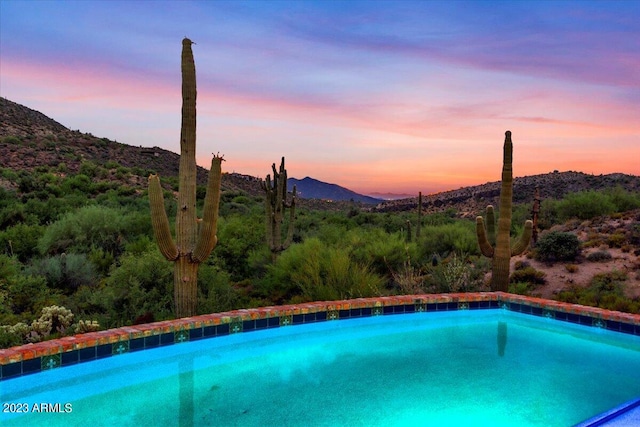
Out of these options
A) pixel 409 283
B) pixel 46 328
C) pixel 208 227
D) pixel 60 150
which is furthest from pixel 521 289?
pixel 60 150

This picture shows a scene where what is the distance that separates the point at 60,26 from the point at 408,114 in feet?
38.8

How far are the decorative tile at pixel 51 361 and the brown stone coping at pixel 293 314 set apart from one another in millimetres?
32

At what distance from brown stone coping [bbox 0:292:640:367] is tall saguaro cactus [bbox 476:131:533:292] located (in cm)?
81

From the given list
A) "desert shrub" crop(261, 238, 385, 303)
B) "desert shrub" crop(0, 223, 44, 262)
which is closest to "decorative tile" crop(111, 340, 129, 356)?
"desert shrub" crop(261, 238, 385, 303)

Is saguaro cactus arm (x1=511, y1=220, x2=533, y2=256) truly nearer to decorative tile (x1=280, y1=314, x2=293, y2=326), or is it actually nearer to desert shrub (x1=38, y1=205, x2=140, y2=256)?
decorative tile (x1=280, y1=314, x2=293, y2=326)

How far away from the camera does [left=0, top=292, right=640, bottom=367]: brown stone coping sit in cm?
541

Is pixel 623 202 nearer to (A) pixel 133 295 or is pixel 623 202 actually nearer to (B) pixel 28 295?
(A) pixel 133 295

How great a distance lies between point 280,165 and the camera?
11602 mm

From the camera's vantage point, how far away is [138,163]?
3966 centimetres

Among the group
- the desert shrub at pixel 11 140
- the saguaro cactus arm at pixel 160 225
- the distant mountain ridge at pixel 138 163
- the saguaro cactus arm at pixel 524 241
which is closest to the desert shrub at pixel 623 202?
the saguaro cactus arm at pixel 524 241

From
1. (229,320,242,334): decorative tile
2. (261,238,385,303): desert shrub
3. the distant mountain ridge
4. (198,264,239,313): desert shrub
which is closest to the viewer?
(229,320,242,334): decorative tile

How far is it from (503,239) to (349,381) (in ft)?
18.0

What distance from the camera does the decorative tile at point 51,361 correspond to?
209 inches

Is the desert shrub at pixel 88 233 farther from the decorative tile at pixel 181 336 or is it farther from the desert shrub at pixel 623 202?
the desert shrub at pixel 623 202
